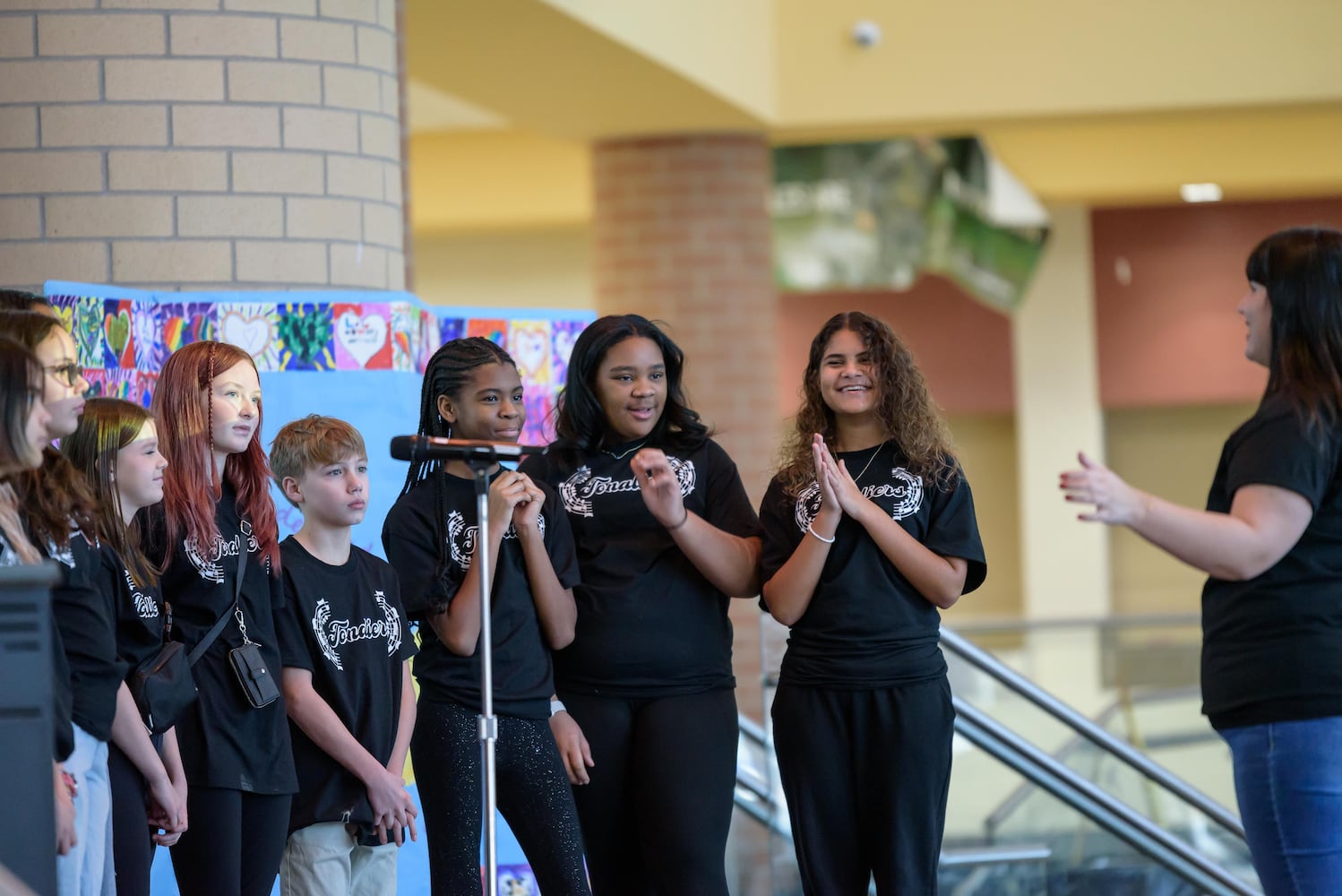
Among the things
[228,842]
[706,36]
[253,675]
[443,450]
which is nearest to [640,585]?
[443,450]

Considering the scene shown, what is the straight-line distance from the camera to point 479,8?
582 centimetres

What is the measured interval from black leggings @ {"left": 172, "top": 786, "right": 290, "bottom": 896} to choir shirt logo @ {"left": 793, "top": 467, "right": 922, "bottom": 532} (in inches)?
46.6

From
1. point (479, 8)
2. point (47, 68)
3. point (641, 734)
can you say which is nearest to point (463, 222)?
point (479, 8)

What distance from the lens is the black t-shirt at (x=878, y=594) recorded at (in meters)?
3.28

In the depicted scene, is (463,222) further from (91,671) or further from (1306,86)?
(91,671)

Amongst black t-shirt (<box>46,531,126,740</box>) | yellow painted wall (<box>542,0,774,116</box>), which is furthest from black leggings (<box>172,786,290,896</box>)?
yellow painted wall (<box>542,0,774,116</box>)

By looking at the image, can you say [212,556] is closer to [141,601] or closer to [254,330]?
[141,601]

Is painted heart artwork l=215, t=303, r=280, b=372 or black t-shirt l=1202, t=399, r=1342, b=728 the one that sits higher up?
painted heart artwork l=215, t=303, r=280, b=372

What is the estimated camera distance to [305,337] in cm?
391

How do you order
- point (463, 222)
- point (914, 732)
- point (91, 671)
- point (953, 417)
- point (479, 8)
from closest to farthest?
point (91, 671), point (914, 732), point (479, 8), point (463, 222), point (953, 417)

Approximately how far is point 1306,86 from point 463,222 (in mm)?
5722

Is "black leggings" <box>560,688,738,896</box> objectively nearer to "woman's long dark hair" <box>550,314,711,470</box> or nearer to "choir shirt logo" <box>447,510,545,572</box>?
"choir shirt logo" <box>447,510,545,572</box>

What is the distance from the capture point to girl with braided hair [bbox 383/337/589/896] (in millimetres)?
3186

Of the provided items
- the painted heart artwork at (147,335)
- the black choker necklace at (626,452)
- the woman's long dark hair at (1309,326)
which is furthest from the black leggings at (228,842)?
the woman's long dark hair at (1309,326)
